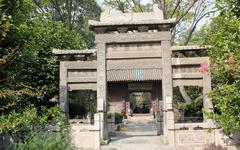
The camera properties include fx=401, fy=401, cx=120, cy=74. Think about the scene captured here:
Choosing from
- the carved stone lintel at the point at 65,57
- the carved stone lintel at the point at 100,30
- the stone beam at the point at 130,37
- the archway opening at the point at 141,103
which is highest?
the carved stone lintel at the point at 100,30

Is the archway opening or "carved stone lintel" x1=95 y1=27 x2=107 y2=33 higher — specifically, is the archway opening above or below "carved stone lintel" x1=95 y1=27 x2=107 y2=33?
below

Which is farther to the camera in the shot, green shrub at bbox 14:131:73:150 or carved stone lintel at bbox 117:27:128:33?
carved stone lintel at bbox 117:27:128:33

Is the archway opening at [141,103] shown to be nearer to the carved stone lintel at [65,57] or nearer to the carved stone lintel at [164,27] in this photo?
the carved stone lintel at [65,57]

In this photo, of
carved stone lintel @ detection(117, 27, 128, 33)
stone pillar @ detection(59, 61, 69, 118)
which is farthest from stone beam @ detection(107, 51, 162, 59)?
stone pillar @ detection(59, 61, 69, 118)

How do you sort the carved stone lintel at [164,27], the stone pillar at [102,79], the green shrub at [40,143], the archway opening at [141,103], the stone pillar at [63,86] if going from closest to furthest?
the green shrub at [40,143] < the stone pillar at [102,79] < the stone pillar at [63,86] < the carved stone lintel at [164,27] < the archway opening at [141,103]

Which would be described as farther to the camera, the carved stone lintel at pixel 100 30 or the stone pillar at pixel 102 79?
the carved stone lintel at pixel 100 30

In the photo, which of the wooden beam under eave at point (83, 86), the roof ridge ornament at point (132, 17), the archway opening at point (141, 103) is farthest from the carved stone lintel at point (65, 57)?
the archway opening at point (141, 103)

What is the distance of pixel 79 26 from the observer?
3844cm

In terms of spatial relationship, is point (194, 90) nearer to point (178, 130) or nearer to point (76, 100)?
point (76, 100)

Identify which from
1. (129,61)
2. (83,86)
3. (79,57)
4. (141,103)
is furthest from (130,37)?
(141,103)

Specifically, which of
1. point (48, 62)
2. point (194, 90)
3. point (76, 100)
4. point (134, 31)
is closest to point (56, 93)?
point (48, 62)

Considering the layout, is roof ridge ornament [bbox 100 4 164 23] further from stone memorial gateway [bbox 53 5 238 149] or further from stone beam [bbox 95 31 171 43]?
stone beam [bbox 95 31 171 43]

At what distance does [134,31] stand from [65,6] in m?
17.7

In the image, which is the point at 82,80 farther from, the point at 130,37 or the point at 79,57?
the point at 130,37
